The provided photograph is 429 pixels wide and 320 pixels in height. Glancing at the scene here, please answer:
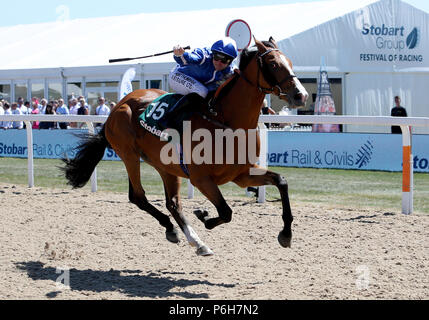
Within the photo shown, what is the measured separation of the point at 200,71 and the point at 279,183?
126cm

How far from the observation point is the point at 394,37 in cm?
2094

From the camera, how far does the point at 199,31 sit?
845 inches

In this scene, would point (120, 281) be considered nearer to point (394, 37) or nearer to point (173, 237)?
point (173, 237)

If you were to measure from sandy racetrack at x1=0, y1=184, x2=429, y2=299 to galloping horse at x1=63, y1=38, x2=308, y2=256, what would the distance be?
37cm

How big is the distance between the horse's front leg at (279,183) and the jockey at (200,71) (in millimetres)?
738

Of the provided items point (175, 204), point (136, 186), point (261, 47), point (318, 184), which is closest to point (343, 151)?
point (318, 184)

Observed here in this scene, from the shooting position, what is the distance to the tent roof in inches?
800

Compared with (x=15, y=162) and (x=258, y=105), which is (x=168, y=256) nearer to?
(x=258, y=105)

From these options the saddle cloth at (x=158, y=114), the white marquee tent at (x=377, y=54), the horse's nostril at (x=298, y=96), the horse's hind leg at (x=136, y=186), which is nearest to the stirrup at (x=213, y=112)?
the saddle cloth at (x=158, y=114)

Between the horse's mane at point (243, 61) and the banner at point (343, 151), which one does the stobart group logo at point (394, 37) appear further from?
the horse's mane at point (243, 61)

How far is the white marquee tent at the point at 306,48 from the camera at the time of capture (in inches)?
775

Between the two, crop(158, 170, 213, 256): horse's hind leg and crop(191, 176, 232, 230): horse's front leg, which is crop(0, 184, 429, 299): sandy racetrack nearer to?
crop(158, 170, 213, 256): horse's hind leg
